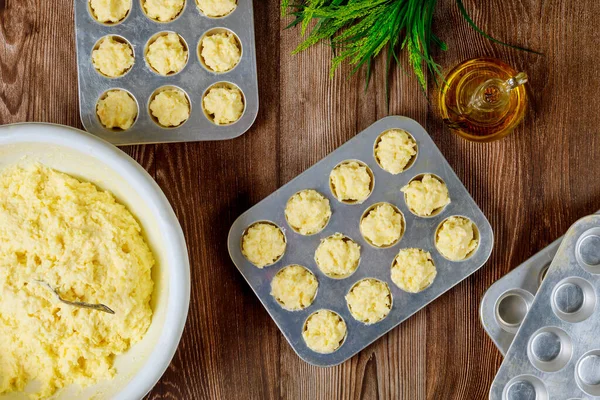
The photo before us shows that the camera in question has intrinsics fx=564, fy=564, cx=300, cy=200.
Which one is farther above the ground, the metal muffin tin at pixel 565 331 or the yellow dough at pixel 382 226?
the yellow dough at pixel 382 226

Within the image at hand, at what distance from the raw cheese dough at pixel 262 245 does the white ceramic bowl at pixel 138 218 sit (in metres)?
0.28

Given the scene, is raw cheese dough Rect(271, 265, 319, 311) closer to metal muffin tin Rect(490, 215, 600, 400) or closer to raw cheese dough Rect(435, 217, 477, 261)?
raw cheese dough Rect(435, 217, 477, 261)

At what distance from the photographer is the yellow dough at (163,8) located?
1673 mm

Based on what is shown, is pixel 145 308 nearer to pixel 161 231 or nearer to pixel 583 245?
pixel 161 231

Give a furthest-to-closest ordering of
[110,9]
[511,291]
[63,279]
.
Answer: [511,291]
[110,9]
[63,279]

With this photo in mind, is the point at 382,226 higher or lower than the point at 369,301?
higher

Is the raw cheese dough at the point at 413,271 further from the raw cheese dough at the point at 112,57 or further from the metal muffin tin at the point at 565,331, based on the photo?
the raw cheese dough at the point at 112,57

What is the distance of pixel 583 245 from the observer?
1.69m

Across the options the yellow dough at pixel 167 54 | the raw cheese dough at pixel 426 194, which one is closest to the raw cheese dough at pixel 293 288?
the raw cheese dough at pixel 426 194

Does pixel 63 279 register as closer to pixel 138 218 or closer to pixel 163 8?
pixel 138 218

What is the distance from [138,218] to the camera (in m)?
1.54

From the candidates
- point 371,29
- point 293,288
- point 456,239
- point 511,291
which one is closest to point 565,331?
point 511,291

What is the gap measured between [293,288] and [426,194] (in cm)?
49

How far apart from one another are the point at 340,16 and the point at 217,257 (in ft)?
2.65
